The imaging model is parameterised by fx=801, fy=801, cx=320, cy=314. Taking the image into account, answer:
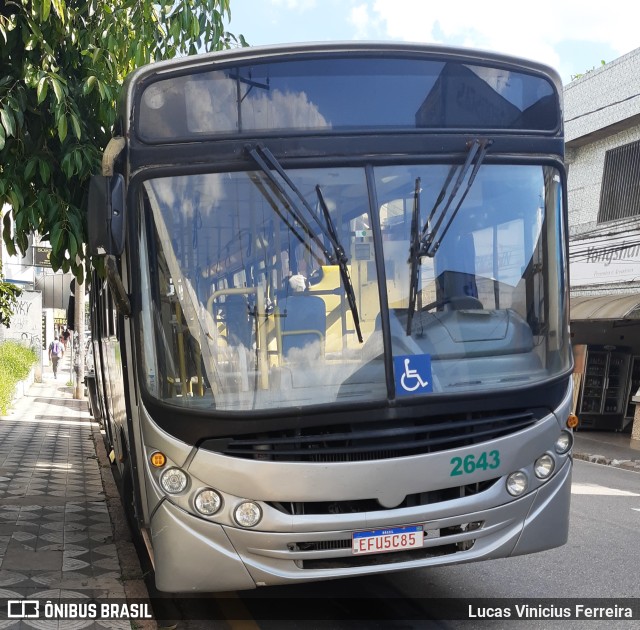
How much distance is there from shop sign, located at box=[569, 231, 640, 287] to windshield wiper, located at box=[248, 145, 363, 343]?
1249 centimetres

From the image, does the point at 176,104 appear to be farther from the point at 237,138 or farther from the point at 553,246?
the point at 553,246

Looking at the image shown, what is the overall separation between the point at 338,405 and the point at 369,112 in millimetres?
1644

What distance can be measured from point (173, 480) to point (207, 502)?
0.71 ft

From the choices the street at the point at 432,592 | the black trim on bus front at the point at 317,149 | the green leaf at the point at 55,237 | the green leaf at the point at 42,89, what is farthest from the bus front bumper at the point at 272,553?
the green leaf at the point at 42,89

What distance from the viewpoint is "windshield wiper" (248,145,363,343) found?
4188mm

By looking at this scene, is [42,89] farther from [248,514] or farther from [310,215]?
[248,514]

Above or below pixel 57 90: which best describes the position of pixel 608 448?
below

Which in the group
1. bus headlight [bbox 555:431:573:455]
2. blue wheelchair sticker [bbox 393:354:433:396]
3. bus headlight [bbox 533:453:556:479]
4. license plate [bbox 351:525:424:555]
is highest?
blue wheelchair sticker [bbox 393:354:433:396]

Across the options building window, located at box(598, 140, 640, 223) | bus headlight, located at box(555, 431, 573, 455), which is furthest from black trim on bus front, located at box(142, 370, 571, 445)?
building window, located at box(598, 140, 640, 223)

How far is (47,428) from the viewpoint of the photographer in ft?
51.4

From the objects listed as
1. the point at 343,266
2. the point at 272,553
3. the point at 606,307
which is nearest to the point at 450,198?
the point at 343,266

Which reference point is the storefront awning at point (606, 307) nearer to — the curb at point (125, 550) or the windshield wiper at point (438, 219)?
the curb at point (125, 550)

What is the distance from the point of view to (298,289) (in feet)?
13.8

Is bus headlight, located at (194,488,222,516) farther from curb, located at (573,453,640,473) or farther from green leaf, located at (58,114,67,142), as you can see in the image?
curb, located at (573,453,640,473)
